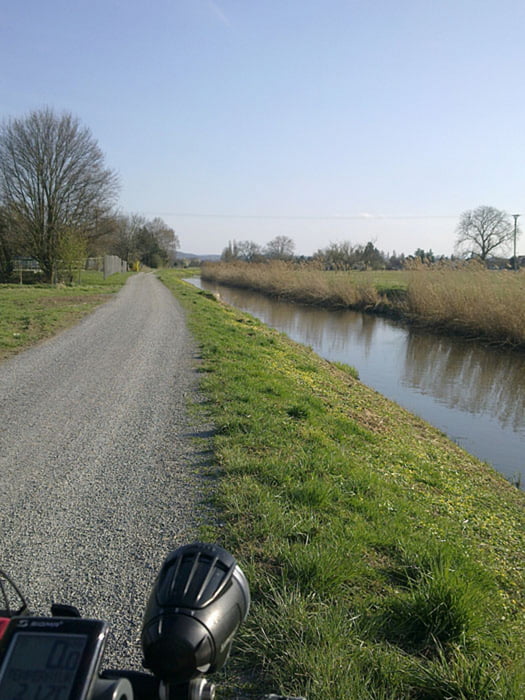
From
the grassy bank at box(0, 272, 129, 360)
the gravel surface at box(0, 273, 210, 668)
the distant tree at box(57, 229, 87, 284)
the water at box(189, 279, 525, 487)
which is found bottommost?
the water at box(189, 279, 525, 487)

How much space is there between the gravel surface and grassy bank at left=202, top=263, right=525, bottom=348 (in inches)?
493

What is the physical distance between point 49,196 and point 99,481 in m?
33.7

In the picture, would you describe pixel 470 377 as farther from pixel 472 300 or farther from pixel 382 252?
pixel 382 252

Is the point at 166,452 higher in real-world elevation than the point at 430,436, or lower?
higher

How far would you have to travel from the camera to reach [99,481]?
14.4 feet

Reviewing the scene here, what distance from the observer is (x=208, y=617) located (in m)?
1.37

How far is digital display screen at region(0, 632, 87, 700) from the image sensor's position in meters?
1.02

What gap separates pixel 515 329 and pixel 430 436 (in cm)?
1042

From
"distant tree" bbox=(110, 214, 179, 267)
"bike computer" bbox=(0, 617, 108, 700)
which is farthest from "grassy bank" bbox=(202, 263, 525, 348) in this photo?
"distant tree" bbox=(110, 214, 179, 267)

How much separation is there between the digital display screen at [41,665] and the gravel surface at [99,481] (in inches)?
55.1

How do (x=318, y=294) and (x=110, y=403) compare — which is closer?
(x=110, y=403)

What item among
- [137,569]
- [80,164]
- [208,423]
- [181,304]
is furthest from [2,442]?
[80,164]

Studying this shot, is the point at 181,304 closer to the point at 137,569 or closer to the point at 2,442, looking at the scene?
the point at 2,442

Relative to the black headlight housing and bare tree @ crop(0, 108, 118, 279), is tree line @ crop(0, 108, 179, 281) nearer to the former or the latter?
bare tree @ crop(0, 108, 118, 279)
